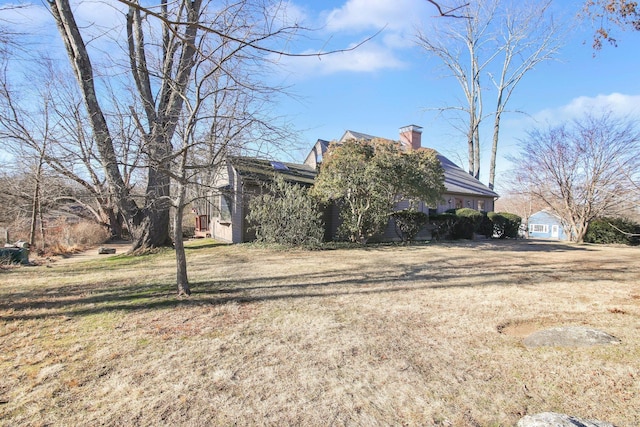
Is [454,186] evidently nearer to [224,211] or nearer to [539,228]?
[224,211]

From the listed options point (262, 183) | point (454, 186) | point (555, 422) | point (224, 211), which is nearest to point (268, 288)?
point (555, 422)

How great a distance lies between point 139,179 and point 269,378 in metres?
10.4

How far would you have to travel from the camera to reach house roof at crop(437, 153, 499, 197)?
62.2ft

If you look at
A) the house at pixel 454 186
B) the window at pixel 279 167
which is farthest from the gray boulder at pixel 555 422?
the house at pixel 454 186

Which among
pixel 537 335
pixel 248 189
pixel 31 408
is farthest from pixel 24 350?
pixel 248 189

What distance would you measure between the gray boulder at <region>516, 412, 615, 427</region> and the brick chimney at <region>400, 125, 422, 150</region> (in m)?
19.6

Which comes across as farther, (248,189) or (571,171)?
(571,171)

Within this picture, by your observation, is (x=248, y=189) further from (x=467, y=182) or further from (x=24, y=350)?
(x=467, y=182)

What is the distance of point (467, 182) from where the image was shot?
2133 cm

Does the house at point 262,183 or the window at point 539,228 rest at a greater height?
the house at point 262,183

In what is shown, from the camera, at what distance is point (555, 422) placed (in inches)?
76.5

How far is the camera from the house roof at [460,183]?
19.0 meters

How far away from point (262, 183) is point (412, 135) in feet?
41.0

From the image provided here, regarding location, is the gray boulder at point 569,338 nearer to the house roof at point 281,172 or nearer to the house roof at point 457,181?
the house roof at point 281,172
